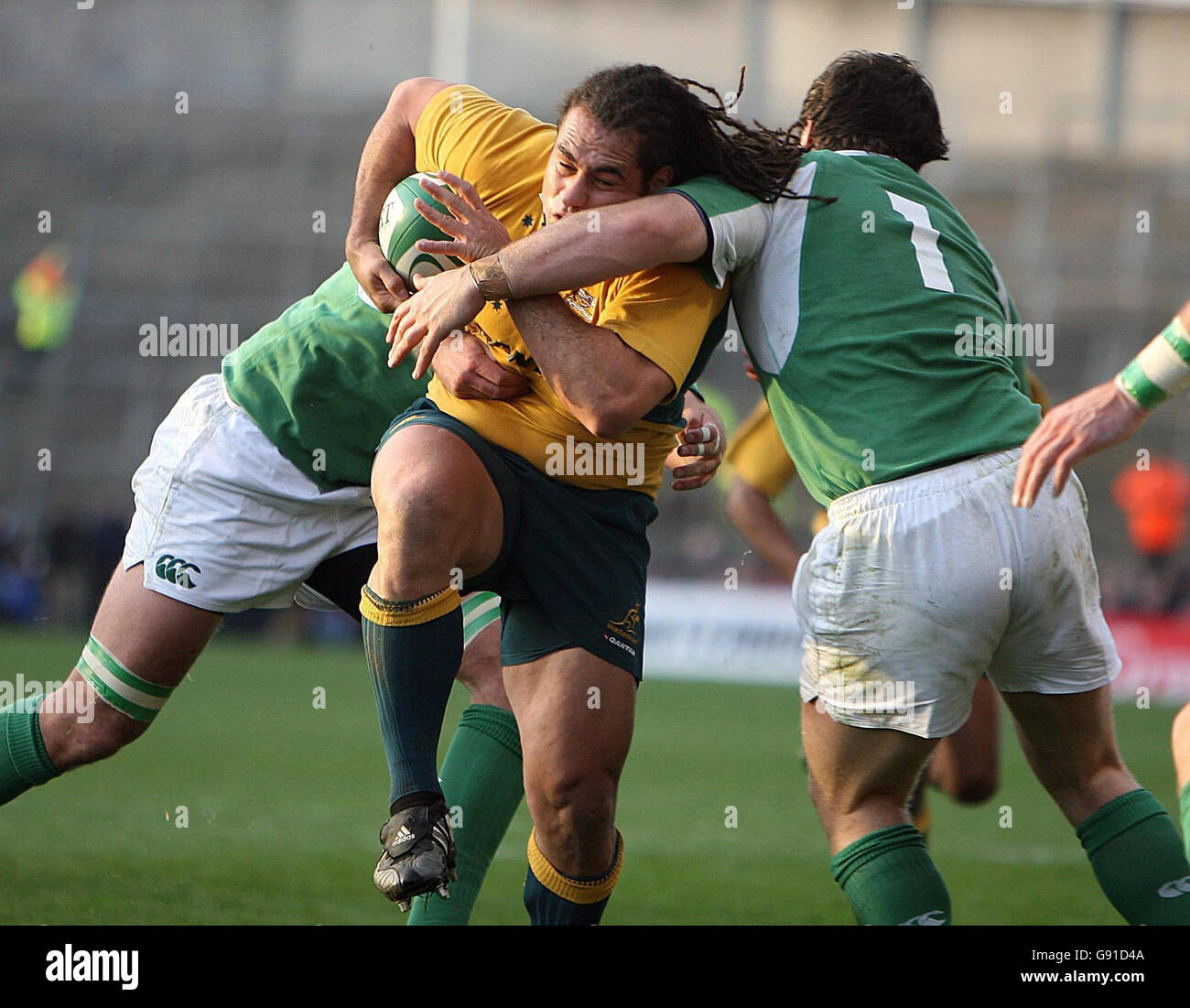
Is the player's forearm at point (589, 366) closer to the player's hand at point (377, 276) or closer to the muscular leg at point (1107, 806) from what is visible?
the player's hand at point (377, 276)

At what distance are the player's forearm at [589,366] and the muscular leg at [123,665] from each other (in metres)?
1.34

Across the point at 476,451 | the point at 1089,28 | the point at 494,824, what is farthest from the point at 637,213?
the point at 1089,28

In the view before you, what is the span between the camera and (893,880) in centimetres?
304

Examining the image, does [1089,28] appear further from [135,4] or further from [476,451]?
[476,451]

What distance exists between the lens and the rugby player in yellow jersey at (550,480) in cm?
306

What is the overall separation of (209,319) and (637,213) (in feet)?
56.5

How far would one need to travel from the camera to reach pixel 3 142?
20.9m

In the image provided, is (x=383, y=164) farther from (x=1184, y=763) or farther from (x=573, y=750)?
(x=1184, y=763)

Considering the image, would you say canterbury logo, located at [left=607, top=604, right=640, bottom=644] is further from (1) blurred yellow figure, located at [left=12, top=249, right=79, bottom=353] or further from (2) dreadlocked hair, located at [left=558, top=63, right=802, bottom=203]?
(1) blurred yellow figure, located at [left=12, top=249, right=79, bottom=353]

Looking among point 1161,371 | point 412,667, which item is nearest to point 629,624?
point 412,667

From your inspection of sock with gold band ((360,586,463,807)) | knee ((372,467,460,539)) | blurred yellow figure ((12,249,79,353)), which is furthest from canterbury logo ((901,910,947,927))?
blurred yellow figure ((12,249,79,353))

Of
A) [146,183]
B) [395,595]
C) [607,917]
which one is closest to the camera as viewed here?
[395,595]

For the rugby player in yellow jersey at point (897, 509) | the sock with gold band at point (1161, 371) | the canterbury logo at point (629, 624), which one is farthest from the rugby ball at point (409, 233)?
Answer: the sock with gold band at point (1161, 371)

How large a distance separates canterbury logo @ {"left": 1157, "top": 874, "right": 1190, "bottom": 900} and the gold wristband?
1857 millimetres
